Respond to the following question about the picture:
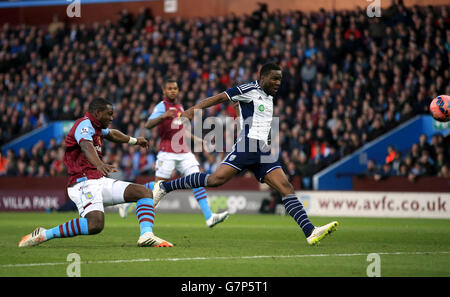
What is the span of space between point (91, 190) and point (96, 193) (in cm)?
8

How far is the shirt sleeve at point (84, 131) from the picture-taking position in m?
9.49

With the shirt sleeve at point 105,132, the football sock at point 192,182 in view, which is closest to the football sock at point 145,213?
the football sock at point 192,182

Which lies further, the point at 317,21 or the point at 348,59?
the point at 317,21

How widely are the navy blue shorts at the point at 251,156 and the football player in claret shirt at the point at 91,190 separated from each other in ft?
4.19

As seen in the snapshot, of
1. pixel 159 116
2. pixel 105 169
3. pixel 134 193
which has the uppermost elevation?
pixel 159 116

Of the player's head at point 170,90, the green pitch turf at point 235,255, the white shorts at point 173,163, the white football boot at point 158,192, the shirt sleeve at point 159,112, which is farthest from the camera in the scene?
the white shorts at point 173,163

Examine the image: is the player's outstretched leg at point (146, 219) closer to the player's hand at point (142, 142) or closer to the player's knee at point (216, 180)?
the player's knee at point (216, 180)

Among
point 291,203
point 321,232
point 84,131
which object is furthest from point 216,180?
point 84,131

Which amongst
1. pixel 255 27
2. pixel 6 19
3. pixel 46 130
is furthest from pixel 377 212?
pixel 6 19

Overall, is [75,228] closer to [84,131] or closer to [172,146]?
[84,131]

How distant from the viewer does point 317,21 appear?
26562 mm

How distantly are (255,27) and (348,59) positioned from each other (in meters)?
4.94

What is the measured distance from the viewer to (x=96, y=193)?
9.64 m

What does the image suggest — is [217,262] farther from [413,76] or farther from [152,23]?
[152,23]
